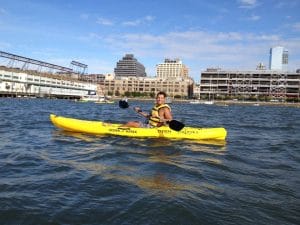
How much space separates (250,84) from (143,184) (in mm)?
170042

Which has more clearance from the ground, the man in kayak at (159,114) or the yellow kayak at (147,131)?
the man in kayak at (159,114)

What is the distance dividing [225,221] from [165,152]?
21.5 feet

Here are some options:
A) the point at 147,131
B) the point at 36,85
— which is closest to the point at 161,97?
the point at 147,131

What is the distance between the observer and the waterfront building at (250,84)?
168000 mm

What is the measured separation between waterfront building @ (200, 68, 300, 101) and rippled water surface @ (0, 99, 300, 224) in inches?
6248

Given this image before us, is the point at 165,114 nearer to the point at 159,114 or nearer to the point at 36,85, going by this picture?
the point at 159,114

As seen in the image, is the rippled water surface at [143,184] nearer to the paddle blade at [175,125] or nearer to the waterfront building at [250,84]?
the paddle blade at [175,125]

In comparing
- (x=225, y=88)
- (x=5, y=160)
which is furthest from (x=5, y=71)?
(x=5, y=160)

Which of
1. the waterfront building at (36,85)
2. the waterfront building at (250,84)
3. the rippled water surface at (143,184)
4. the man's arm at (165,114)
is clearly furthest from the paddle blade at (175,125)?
the waterfront building at (250,84)

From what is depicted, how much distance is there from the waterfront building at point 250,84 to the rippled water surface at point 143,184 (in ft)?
521

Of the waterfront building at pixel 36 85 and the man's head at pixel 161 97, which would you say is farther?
the waterfront building at pixel 36 85

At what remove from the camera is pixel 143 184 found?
26.7ft

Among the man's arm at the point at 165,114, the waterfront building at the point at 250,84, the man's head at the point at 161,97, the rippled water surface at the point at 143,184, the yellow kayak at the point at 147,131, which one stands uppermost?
the waterfront building at the point at 250,84

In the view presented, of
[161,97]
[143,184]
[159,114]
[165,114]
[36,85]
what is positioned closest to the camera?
[143,184]
